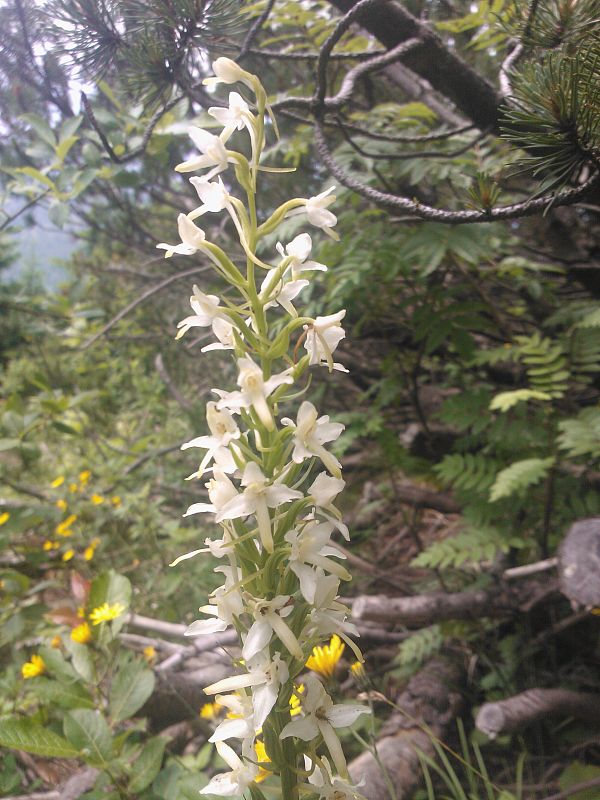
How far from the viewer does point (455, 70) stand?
1.33 meters

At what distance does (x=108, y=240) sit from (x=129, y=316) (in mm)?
662

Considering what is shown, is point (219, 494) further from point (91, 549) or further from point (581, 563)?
point (91, 549)

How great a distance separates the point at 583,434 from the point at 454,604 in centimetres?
65

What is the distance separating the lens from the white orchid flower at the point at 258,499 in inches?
23.6

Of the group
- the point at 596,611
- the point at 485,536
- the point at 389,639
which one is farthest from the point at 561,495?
the point at 389,639

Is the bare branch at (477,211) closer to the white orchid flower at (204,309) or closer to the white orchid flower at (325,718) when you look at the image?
the white orchid flower at (204,309)

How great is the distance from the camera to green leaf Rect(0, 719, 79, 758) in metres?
0.94

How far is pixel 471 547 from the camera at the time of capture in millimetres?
1595

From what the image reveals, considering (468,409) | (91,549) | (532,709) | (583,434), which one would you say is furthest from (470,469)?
(91,549)

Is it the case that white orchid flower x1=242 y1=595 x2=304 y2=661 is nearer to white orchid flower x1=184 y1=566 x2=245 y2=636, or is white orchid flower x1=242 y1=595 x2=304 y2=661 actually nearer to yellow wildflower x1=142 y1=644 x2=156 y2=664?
white orchid flower x1=184 y1=566 x2=245 y2=636

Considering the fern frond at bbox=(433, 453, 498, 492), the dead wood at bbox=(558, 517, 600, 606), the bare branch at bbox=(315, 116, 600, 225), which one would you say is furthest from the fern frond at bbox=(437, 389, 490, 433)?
the bare branch at bbox=(315, 116, 600, 225)

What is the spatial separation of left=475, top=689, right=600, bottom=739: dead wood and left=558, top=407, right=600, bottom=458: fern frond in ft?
2.15

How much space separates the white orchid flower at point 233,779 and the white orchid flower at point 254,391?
1.55 ft

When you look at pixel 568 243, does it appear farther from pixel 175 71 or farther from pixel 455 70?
pixel 175 71
